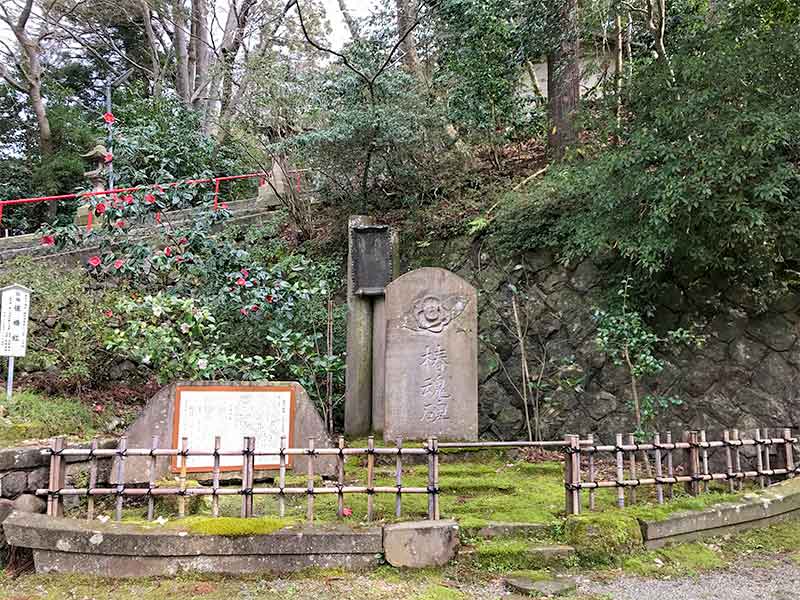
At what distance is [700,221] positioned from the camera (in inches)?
246

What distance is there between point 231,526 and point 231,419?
1.50 meters

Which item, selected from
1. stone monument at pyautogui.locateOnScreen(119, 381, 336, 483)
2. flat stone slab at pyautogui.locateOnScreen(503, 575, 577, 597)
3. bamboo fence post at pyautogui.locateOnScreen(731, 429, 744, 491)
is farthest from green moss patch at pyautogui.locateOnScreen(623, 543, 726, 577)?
stone monument at pyautogui.locateOnScreen(119, 381, 336, 483)

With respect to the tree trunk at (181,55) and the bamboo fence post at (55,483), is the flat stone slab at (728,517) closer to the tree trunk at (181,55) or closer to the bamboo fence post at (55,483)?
the bamboo fence post at (55,483)

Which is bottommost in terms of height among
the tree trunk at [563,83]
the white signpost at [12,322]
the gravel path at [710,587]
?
the gravel path at [710,587]

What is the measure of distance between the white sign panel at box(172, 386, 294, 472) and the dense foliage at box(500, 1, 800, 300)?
4.23 m

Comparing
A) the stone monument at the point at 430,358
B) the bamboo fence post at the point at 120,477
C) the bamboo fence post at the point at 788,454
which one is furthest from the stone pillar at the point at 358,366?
the bamboo fence post at the point at 788,454

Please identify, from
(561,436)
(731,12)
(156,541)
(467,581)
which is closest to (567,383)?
(561,436)

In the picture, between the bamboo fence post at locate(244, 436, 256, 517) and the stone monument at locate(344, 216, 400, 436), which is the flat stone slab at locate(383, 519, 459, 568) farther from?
the stone monument at locate(344, 216, 400, 436)

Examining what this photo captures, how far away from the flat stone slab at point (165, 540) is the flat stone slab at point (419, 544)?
0.09 m

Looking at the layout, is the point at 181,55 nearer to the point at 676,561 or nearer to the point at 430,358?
the point at 430,358

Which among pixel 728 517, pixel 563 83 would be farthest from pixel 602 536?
pixel 563 83

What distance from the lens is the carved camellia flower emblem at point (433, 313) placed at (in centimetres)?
647

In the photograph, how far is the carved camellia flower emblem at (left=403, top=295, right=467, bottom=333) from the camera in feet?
21.2

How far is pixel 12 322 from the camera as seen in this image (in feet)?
20.6
